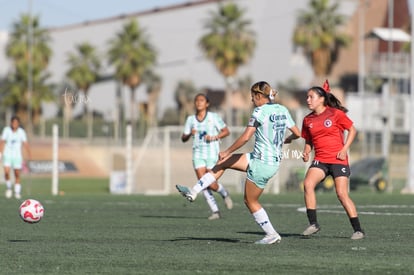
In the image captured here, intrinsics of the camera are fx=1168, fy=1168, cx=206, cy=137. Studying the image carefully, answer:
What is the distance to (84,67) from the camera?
9138 centimetres

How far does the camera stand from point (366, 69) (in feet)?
280

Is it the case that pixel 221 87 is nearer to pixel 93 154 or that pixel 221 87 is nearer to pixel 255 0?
pixel 255 0

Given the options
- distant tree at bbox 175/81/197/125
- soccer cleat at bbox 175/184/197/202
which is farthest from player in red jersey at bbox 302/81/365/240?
distant tree at bbox 175/81/197/125

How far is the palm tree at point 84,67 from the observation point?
3573 inches

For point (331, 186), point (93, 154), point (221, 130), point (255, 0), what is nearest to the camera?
point (221, 130)

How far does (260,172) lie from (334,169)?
4.93 feet

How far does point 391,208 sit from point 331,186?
20.2m

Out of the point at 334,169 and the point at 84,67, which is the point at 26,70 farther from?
the point at 334,169

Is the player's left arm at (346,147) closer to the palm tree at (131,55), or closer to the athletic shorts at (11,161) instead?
the athletic shorts at (11,161)

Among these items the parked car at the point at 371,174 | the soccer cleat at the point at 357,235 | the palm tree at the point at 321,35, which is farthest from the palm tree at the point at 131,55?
the soccer cleat at the point at 357,235

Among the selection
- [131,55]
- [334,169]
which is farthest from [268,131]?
[131,55]

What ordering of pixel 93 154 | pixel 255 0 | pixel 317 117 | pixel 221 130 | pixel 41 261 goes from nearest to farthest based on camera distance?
pixel 41 261
pixel 317 117
pixel 221 130
pixel 93 154
pixel 255 0

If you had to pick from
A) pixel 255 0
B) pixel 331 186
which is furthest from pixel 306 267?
pixel 255 0

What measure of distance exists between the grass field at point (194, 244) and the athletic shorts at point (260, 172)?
0.76 metres
